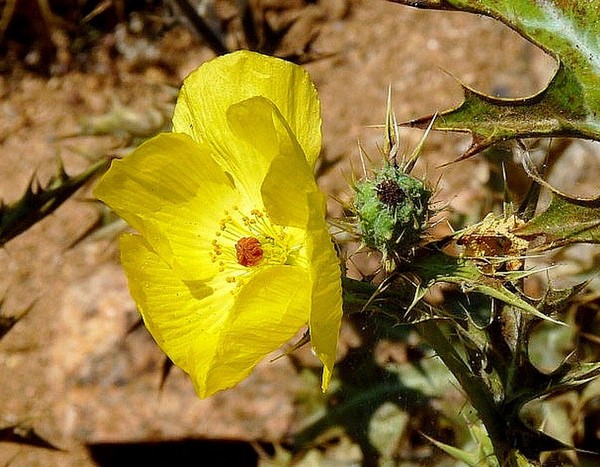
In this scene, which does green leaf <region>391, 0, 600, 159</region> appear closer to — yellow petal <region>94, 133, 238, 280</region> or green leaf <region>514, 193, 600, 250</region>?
green leaf <region>514, 193, 600, 250</region>

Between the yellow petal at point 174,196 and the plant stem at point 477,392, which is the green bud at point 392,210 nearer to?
the plant stem at point 477,392

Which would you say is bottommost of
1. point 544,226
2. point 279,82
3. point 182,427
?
point 182,427

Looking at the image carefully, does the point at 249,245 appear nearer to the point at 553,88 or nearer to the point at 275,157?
the point at 275,157

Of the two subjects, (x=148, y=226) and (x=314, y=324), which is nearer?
(x=314, y=324)

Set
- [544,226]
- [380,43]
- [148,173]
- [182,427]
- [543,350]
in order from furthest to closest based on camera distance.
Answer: [380,43] → [182,427] → [543,350] → [148,173] → [544,226]

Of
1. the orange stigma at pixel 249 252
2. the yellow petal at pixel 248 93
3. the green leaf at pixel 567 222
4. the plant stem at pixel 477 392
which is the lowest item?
the plant stem at pixel 477 392

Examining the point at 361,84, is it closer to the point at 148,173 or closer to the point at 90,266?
the point at 90,266

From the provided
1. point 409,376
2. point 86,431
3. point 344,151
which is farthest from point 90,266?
point 409,376

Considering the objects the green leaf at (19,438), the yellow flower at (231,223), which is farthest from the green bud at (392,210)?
the green leaf at (19,438)
